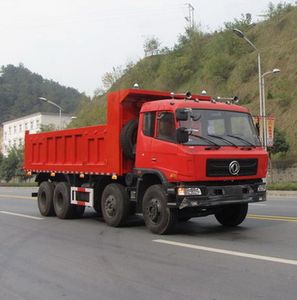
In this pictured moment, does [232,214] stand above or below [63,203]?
below

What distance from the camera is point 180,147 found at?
11.0 metres

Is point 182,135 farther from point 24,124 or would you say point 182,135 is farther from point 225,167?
point 24,124

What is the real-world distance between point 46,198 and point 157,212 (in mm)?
6023

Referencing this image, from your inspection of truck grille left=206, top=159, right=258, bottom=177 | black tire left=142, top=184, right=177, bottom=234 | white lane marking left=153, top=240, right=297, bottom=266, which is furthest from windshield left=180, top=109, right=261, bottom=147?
white lane marking left=153, top=240, right=297, bottom=266

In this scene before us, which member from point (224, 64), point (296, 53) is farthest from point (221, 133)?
point (224, 64)

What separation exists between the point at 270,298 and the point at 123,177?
23.4 feet

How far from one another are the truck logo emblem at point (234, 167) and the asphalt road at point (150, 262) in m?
1.31

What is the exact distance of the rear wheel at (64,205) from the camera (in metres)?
15.5

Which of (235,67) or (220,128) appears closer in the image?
(220,128)

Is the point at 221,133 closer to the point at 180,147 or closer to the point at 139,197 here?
the point at 180,147

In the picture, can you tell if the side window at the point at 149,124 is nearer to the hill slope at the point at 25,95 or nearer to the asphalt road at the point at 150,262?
the asphalt road at the point at 150,262

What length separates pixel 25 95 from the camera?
145 meters

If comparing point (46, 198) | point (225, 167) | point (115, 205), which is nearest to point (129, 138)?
point (115, 205)

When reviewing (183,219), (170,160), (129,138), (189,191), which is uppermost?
(129,138)
